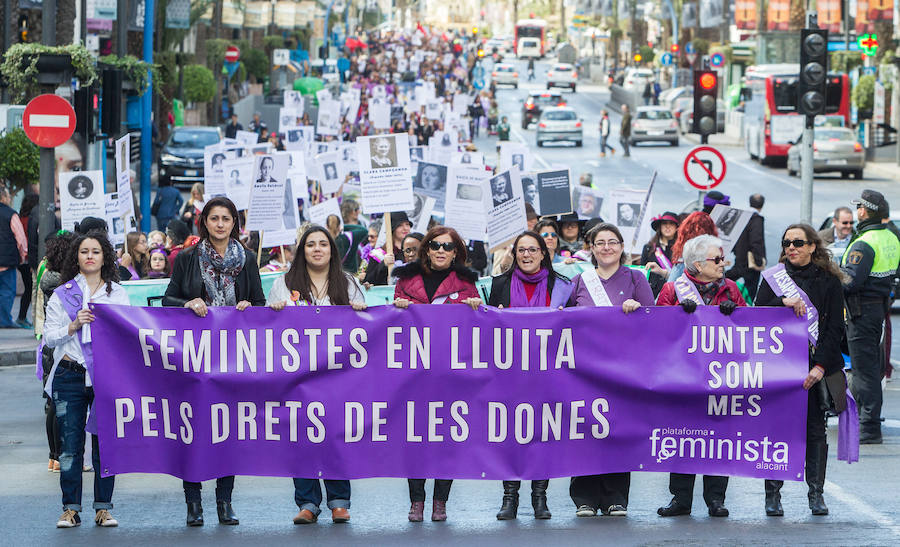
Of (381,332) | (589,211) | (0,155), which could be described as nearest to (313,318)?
(381,332)

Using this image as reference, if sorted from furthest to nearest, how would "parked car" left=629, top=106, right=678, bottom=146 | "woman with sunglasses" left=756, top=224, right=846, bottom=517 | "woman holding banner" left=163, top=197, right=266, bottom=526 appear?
"parked car" left=629, top=106, right=678, bottom=146 < "woman with sunglasses" left=756, top=224, right=846, bottom=517 < "woman holding banner" left=163, top=197, right=266, bottom=526

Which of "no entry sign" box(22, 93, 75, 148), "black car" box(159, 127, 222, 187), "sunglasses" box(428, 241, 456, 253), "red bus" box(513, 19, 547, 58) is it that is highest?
"red bus" box(513, 19, 547, 58)

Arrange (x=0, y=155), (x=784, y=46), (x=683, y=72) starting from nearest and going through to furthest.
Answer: (x=0, y=155), (x=784, y=46), (x=683, y=72)

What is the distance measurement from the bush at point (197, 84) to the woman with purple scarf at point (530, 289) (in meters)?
42.7

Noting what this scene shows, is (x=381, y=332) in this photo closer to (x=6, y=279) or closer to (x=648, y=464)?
(x=648, y=464)

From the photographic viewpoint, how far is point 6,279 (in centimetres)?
1881

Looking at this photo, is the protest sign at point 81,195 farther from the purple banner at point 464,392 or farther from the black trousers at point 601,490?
the black trousers at point 601,490

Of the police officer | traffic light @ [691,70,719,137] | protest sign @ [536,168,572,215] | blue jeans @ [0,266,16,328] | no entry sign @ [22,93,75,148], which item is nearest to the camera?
the police officer

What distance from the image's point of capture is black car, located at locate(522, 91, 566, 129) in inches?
2682

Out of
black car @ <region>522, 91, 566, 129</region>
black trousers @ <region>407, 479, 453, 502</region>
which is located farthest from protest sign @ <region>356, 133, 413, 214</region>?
black car @ <region>522, 91, 566, 129</region>

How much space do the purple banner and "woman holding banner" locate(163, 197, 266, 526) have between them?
12 cm

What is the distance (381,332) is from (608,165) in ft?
134

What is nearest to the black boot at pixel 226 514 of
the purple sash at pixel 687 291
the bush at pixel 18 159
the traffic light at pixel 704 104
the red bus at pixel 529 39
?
the purple sash at pixel 687 291

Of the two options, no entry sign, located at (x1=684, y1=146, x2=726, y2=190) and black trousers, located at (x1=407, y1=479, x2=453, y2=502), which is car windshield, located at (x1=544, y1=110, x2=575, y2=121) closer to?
no entry sign, located at (x1=684, y1=146, x2=726, y2=190)
